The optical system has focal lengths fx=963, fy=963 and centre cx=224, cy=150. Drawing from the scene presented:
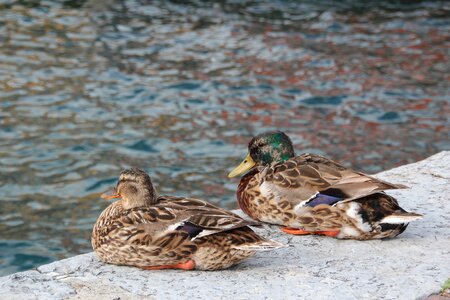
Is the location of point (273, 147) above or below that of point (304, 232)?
above

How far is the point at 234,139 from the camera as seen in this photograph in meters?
10.1

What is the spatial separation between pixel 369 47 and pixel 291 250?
8567 mm

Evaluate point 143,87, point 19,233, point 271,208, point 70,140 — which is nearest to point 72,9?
point 143,87

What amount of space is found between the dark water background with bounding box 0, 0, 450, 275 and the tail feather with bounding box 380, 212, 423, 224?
323 cm

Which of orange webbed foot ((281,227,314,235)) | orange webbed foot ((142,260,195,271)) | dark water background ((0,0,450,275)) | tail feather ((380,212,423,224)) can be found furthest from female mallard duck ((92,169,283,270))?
dark water background ((0,0,450,275))

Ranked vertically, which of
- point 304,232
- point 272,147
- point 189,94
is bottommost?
point 189,94

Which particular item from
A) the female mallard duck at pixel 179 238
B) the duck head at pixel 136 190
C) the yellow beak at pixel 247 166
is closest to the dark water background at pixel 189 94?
the yellow beak at pixel 247 166

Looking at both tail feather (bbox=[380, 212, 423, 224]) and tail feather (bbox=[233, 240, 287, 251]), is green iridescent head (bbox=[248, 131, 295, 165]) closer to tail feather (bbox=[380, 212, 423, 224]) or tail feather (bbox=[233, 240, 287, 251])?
tail feather (bbox=[380, 212, 423, 224])

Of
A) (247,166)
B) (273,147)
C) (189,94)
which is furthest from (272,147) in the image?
(189,94)

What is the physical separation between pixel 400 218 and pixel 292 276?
721 millimetres

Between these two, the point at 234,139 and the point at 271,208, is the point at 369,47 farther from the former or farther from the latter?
the point at 271,208

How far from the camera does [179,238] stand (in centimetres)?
478

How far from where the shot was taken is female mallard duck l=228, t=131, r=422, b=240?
514cm

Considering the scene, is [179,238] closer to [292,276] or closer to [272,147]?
[292,276]
